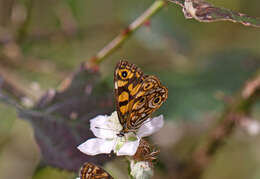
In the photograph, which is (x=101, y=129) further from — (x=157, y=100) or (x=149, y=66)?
(x=149, y=66)

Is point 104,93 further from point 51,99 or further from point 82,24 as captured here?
point 82,24

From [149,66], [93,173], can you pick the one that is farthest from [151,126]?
[149,66]

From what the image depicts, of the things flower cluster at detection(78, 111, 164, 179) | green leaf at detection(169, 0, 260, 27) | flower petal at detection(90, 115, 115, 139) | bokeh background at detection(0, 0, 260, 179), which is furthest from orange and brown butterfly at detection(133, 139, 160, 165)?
bokeh background at detection(0, 0, 260, 179)

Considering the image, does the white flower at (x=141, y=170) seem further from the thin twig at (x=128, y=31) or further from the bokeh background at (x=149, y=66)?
the bokeh background at (x=149, y=66)

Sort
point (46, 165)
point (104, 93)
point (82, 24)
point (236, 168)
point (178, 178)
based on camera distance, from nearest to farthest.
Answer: point (46, 165)
point (104, 93)
point (178, 178)
point (236, 168)
point (82, 24)

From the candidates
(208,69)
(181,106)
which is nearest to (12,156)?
(181,106)

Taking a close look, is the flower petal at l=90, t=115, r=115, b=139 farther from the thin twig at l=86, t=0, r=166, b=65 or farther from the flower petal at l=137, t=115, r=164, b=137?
the thin twig at l=86, t=0, r=166, b=65
